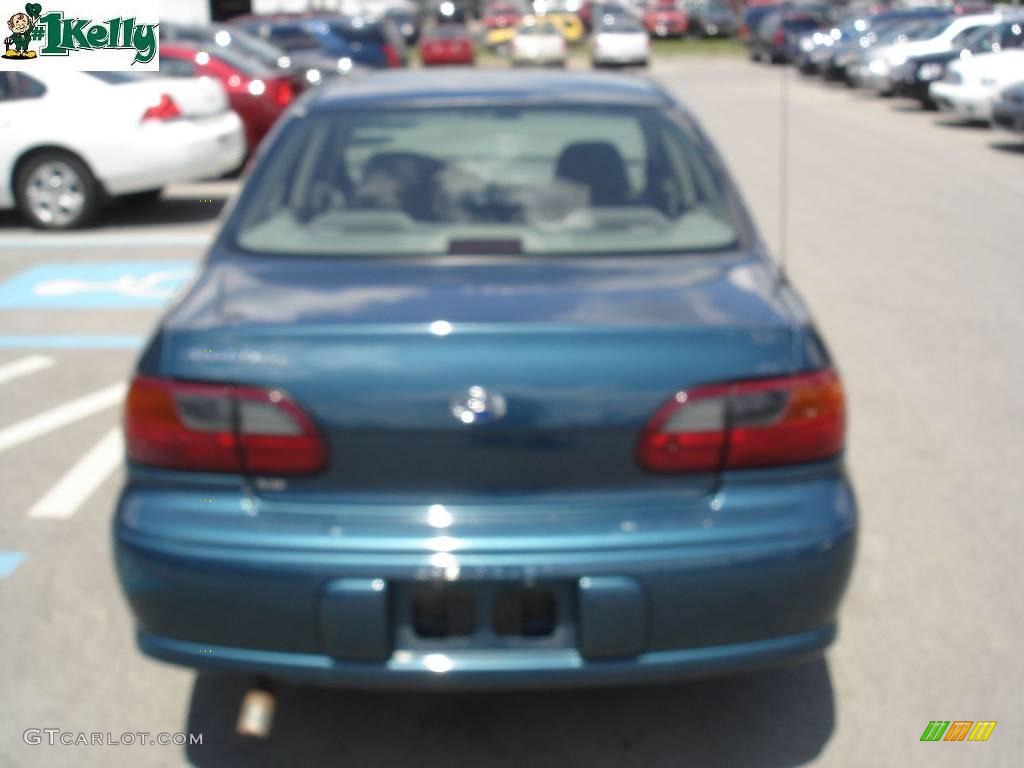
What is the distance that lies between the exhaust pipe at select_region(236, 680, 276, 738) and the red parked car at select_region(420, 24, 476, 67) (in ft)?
115

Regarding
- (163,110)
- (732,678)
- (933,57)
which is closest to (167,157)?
(163,110)

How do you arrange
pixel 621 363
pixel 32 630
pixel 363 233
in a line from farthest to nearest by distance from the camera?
pixel 32 630 → pixel 363 233 → pixel 621 363

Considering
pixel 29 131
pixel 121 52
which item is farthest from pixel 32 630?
pixel 121 52

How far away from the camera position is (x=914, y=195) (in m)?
13.3

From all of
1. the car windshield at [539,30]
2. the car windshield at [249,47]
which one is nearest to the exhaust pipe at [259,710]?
the car windshield at [249,47]

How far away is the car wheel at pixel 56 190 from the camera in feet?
39.4

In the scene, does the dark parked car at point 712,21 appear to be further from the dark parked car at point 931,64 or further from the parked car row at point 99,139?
the parked car row at point 99,139

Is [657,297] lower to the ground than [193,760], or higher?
higher

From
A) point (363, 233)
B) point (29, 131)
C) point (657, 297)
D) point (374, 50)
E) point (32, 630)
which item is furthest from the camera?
point (374, 50)

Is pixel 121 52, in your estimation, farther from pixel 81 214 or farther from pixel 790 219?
pixel 790 219

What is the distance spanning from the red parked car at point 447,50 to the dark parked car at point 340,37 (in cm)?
1028

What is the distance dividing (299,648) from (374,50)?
2393cm

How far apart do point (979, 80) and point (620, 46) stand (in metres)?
20.5

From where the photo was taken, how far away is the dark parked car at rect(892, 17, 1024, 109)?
21078mm
